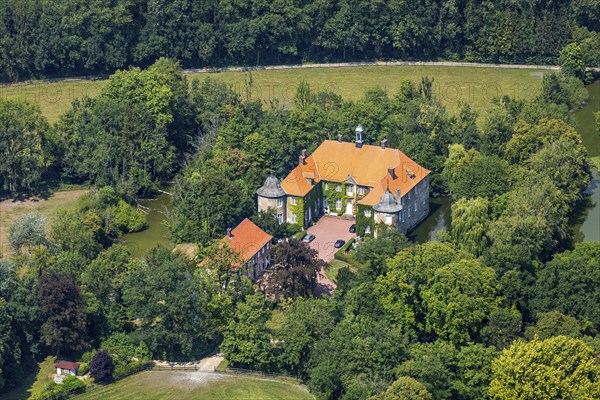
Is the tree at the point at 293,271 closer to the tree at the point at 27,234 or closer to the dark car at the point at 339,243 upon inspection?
the dark car at the point at 339,243

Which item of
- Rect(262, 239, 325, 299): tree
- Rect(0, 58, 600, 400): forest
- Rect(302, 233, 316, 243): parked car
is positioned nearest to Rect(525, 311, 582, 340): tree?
Rect(0, 58, 600, 400): forest

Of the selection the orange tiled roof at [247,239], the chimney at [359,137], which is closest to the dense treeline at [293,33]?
the chimney at [359,137]

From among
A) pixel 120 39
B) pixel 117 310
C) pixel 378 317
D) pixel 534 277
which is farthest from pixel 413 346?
pixel 120 39

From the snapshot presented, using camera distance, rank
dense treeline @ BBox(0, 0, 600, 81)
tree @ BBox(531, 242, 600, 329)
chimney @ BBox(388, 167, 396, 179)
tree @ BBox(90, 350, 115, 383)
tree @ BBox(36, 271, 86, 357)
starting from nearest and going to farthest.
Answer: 1. tree @ BBox(90, 350, 115, 383)
2. tree @ BBox(36, 271, 86, 357)
3. tree @ BBox(531, 242, 600, 329)
4. chimney @ BBox(388, 167, 396, 179)
5. dense treeline @ BBox(0, 0, 600, 81)

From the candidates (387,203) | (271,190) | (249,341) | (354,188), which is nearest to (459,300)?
(249,341)

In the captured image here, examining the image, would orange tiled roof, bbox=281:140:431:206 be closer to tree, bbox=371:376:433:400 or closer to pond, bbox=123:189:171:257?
pond, bbox=123:189:171:257

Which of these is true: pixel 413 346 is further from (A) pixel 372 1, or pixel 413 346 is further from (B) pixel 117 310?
(A) pixel 372 1

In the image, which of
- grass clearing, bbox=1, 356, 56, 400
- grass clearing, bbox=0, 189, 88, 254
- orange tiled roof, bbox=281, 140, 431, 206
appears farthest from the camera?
grass clearing, bbox=0, 189, 88, 254
